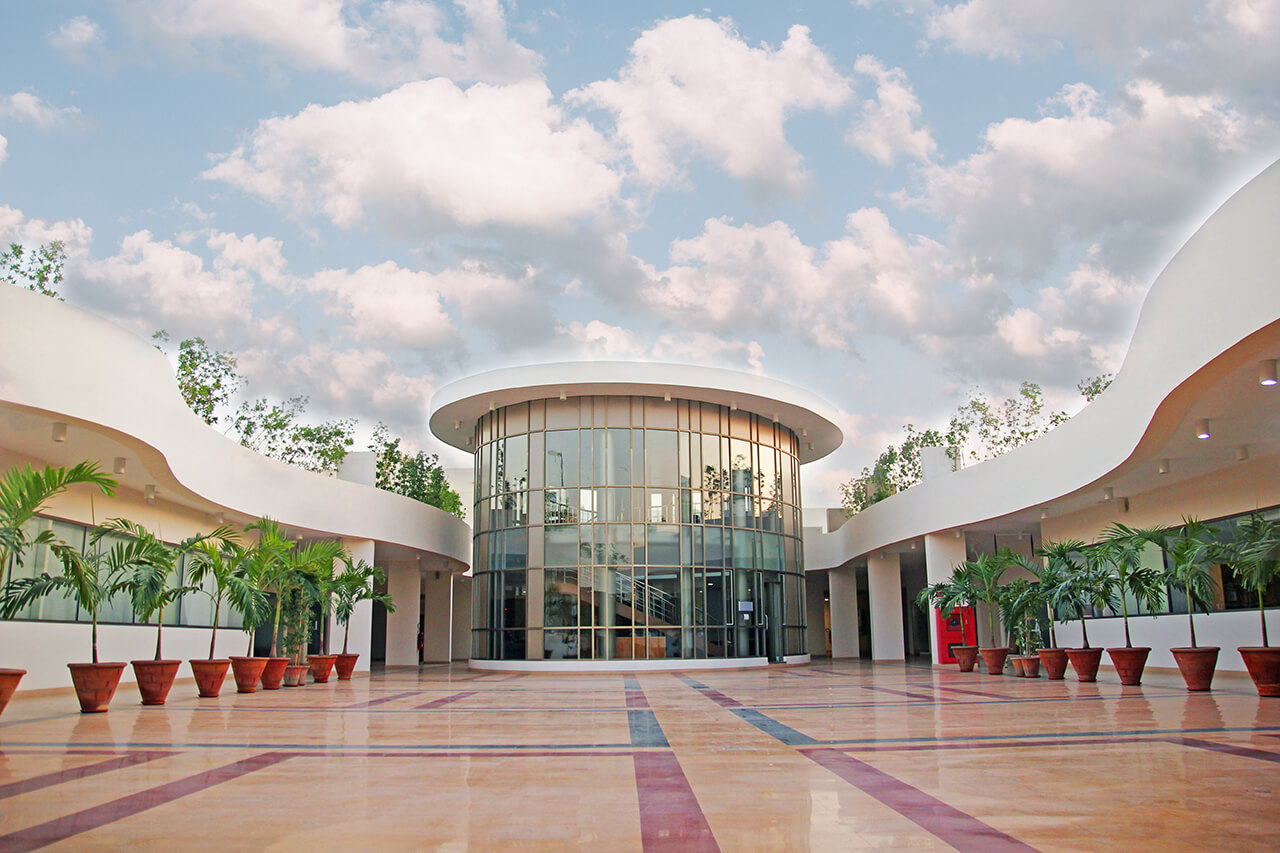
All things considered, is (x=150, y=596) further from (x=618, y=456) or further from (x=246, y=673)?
(x=618, y=456)

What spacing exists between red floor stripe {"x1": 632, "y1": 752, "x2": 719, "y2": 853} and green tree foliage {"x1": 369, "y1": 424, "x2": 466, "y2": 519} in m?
37.3

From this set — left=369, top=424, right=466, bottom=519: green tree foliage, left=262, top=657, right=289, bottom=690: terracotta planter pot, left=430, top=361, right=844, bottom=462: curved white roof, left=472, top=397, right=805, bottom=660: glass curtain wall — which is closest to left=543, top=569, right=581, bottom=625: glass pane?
left=472, top=397, right=805, bottom=660: glass curtain wall

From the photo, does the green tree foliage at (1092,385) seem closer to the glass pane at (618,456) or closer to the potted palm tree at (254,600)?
the glass pane at (618,456)

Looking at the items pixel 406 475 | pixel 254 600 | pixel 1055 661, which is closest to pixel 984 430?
pixel 1055 661

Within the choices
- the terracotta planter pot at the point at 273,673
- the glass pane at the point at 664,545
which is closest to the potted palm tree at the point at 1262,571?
the glass pane at the point at 664,545

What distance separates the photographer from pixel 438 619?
116ft

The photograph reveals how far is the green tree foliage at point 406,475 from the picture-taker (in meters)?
43.5

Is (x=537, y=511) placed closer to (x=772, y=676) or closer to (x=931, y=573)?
(x=772, y=676)

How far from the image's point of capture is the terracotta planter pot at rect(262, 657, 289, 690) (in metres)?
17.1

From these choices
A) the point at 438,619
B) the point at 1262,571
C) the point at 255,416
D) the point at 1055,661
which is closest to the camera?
the point at 1262,571

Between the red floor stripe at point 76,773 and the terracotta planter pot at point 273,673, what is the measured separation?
31.6ft

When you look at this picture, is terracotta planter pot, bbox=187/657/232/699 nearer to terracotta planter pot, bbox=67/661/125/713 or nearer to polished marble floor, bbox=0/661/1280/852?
polished marble floor, bbox=0/661/1280/852

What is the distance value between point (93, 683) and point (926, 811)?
1111 cm

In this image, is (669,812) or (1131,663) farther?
(1131,663)
